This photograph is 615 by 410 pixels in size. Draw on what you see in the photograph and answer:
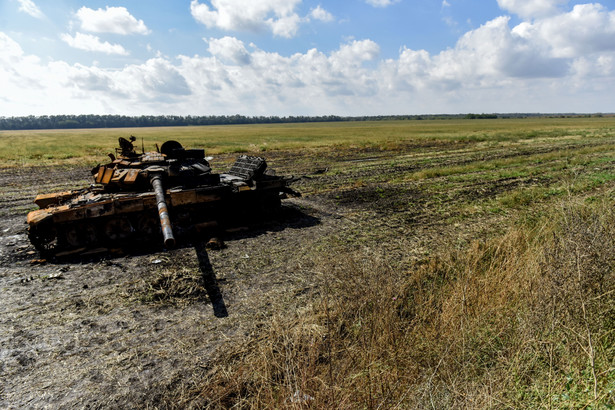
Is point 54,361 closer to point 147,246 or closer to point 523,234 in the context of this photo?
point 147,246

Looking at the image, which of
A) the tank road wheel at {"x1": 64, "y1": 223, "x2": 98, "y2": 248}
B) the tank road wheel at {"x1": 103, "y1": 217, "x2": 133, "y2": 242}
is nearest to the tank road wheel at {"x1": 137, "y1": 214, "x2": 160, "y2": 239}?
the tank road wheel at {"x1": 103, "y1": 217, "x2": 133, "y2": 242}

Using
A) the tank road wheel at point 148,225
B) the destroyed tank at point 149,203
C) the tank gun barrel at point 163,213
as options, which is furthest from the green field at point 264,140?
the tank gun barrel at point 163,213

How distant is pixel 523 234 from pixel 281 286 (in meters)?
4.90

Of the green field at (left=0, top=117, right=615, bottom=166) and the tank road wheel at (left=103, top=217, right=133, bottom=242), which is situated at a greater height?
the green field at (left=0, top=117, right=615, bottom=166)

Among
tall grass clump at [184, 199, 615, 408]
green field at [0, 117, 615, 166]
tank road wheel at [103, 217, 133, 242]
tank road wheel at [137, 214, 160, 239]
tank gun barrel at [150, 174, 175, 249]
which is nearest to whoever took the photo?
tall grass clump at [184, 199, 615, 408]

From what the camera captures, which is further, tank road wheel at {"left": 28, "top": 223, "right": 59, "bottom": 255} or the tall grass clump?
tank road wheel at {"left": 28, "top": 223, "right": 59, "bottom": 255}

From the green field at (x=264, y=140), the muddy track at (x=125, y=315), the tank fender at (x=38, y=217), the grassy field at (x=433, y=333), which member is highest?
the green field at (x=264, y=140)

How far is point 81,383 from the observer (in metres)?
4.27

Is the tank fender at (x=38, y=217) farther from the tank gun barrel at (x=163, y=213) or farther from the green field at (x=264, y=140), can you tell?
the green field at (x=264, y=140)

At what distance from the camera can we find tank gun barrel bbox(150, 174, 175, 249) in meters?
6.30

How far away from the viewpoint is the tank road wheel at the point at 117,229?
9.09 meters

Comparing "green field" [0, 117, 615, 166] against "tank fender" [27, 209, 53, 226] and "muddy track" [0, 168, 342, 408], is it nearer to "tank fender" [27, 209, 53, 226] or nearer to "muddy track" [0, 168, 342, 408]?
"tank fender" [27, 209, 53, 226]

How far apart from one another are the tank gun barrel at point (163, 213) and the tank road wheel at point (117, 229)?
122 cm

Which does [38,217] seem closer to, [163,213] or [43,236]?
[43,236]
